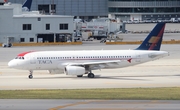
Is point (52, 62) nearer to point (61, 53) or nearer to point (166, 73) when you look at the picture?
point (61, 53)

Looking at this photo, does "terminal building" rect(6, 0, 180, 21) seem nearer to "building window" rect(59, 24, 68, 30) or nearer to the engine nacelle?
"building window" rect(59, 24, 68, 30)

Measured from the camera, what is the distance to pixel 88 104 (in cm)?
3609

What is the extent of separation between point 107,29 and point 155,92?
83.9 meters

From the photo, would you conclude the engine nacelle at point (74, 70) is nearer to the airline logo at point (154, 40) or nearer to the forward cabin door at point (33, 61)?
the forward cabin door at point (33, 61)

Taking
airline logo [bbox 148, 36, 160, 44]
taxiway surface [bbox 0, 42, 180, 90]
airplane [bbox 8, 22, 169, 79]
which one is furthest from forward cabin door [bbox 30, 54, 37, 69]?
airline logo [bbox 148, 36, 160, 44]

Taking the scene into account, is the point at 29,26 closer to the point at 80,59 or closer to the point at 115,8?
the point at 80,59

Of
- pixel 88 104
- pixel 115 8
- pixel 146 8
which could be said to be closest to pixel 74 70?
pixel 88 104

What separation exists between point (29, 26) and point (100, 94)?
59.6 m

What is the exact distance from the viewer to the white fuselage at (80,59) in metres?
56.3

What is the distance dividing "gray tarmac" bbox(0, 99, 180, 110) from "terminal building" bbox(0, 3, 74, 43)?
202 ft

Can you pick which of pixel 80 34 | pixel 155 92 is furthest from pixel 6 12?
pixel 155 92

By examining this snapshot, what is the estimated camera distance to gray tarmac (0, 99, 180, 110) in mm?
34344

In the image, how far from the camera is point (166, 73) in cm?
5988

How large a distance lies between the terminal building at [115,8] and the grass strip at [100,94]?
139 meters
